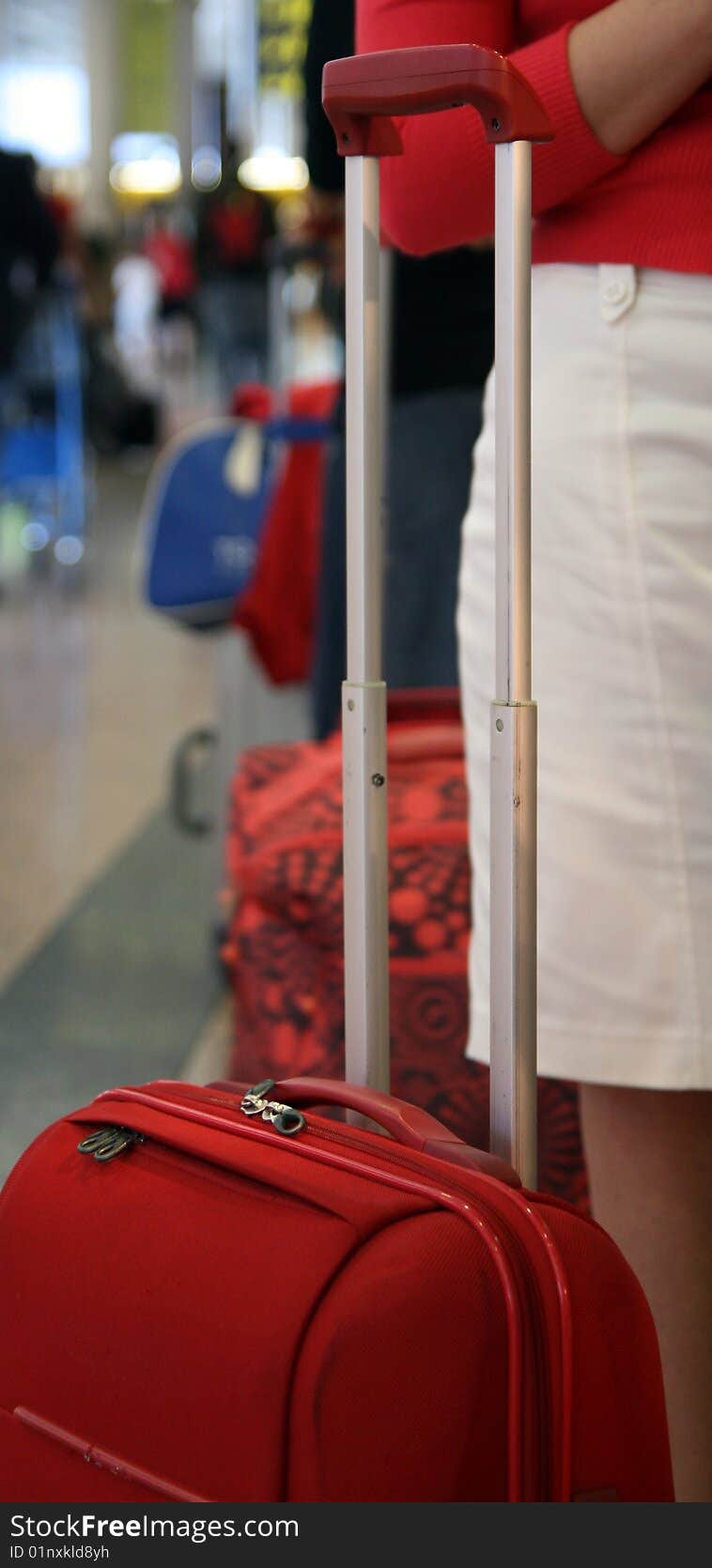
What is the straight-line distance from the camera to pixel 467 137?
3.10 feet

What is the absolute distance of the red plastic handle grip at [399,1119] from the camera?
0.82m

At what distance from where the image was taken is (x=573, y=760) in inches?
38.1

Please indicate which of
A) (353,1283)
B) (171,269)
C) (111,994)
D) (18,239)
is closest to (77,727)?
(111,994)

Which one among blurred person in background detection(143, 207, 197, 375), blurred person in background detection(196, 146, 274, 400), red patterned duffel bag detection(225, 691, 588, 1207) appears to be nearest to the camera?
red patterned duffel bag detection(225, 691, 588, 1207)

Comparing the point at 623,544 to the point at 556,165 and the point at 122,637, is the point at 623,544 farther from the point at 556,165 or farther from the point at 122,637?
the point at 122,637

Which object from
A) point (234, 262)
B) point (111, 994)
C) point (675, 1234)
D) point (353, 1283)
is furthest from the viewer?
point (234, 262)

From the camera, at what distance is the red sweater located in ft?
3.03

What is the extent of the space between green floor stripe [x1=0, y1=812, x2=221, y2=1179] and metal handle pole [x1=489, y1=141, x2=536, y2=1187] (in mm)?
1067

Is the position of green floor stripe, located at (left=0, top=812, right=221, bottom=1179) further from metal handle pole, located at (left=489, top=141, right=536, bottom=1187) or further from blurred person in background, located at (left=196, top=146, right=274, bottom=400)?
blurred person in background, located at (left=196, top=146, right=274, bottom=400)

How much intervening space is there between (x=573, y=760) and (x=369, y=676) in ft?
0.47

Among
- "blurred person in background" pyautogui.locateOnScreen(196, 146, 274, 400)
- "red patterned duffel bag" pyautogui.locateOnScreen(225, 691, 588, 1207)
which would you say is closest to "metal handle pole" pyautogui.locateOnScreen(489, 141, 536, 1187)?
"red patterned duffel bag" pyautogui.locateOnScreen(225, 691, 588, 1207)

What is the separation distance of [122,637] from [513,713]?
512 cm

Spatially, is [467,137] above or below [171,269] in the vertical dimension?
below

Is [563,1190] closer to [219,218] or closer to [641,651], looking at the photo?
[641,651]
